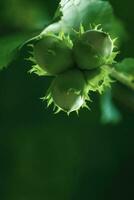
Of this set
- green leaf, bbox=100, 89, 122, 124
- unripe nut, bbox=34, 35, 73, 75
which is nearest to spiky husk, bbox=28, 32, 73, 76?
unripe nut, bbox=34, 35, 73, 75

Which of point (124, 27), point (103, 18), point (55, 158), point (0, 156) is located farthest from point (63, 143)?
point (103, 18)

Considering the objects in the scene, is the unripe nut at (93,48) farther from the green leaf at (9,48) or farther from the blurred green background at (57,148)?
the blurred green background at (57,148)

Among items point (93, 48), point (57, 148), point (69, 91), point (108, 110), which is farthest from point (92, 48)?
point (57, 148)

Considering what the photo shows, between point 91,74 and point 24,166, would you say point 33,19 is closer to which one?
point 91,74

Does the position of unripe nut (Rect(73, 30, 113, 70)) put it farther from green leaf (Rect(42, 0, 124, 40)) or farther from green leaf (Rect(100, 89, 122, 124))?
green leaf (Rect(100, 89, 122, 124))

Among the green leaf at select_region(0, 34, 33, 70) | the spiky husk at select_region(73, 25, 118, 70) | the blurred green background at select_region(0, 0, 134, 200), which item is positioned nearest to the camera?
the spiky husk at select_region(73, 25, 118, 70)

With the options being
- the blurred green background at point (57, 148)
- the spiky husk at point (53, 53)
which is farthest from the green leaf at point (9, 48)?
the blurred green background at point (57, 148)

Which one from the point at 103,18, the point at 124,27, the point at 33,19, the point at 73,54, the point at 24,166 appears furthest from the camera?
the point at 24,166
